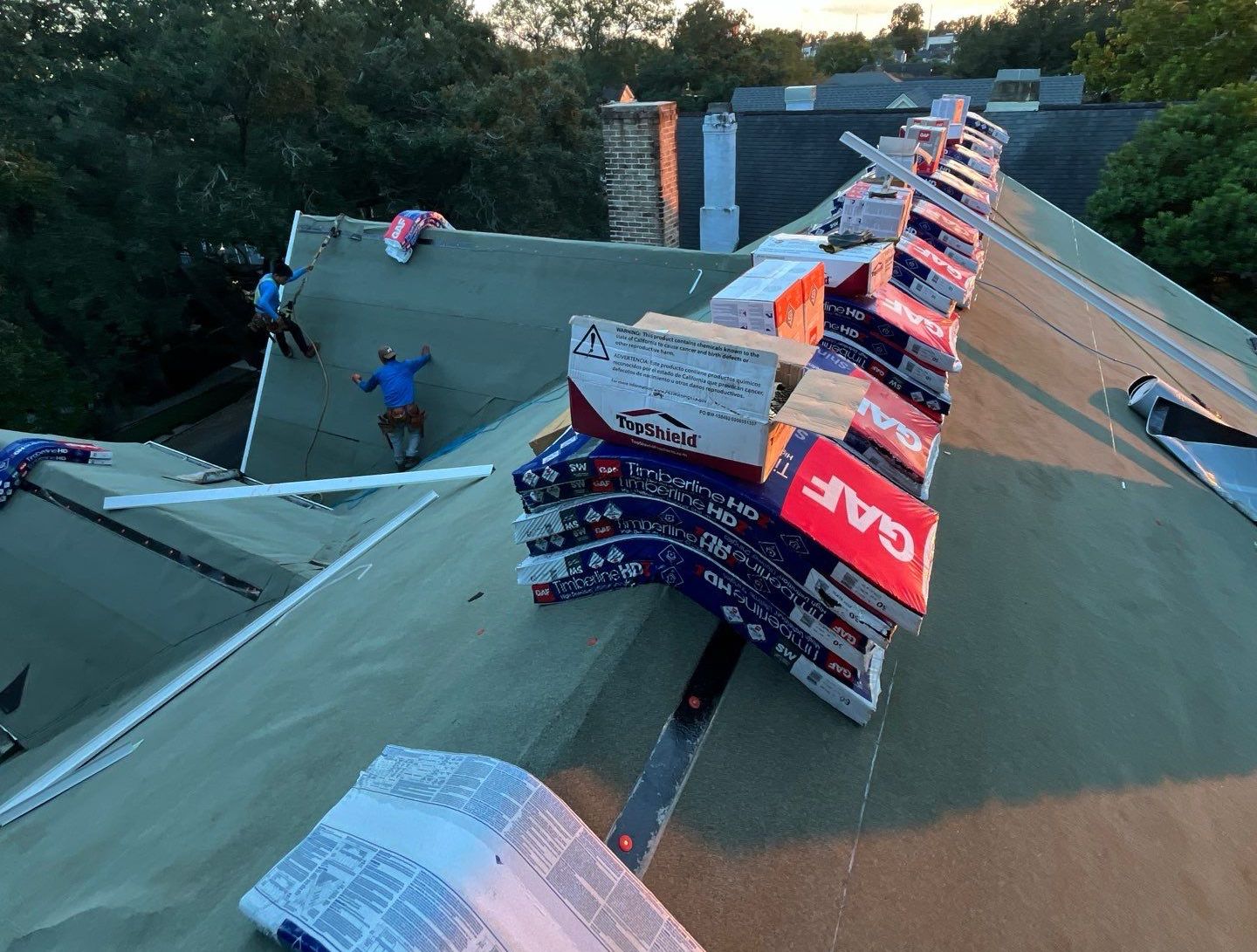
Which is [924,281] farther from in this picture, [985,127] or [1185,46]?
[1185,46]

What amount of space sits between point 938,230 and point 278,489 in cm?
666

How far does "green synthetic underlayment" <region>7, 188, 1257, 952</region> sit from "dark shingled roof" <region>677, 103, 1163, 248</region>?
43.7 ft

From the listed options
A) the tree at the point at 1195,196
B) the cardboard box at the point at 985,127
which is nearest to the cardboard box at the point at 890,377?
the cardboard box at the point at 985,127

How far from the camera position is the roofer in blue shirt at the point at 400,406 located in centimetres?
730

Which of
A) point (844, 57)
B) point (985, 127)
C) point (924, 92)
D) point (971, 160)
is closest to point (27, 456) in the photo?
point (971, 160)

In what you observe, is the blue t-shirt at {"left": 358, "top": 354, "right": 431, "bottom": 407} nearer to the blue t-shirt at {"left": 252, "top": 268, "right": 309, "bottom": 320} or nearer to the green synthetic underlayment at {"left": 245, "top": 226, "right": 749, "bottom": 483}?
the green synthetic underlayment at {"left": 245, "top": 226, "right": 749, "bottom": 483}

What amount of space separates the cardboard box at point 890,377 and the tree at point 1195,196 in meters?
11.5

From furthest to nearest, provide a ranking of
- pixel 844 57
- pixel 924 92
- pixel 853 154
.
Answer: pixel 844 57 < pixel 924 92 < pixel 853 154

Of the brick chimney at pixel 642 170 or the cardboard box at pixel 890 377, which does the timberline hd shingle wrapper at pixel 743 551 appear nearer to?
the cardboard box at pixel 890 377

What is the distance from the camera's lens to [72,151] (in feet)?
56.4

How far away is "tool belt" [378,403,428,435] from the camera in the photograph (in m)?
7.38

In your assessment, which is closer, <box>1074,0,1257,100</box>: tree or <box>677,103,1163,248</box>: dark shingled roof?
<box>677,103,1163,248</box>: dark shingled roof

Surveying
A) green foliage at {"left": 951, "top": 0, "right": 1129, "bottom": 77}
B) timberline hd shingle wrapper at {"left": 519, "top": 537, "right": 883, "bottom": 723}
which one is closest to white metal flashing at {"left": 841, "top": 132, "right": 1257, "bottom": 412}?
timberline hd shingle wrapper at {"left": 519, "top": 537, "right": 883, "bottom": 723}

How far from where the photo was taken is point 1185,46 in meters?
23.9
